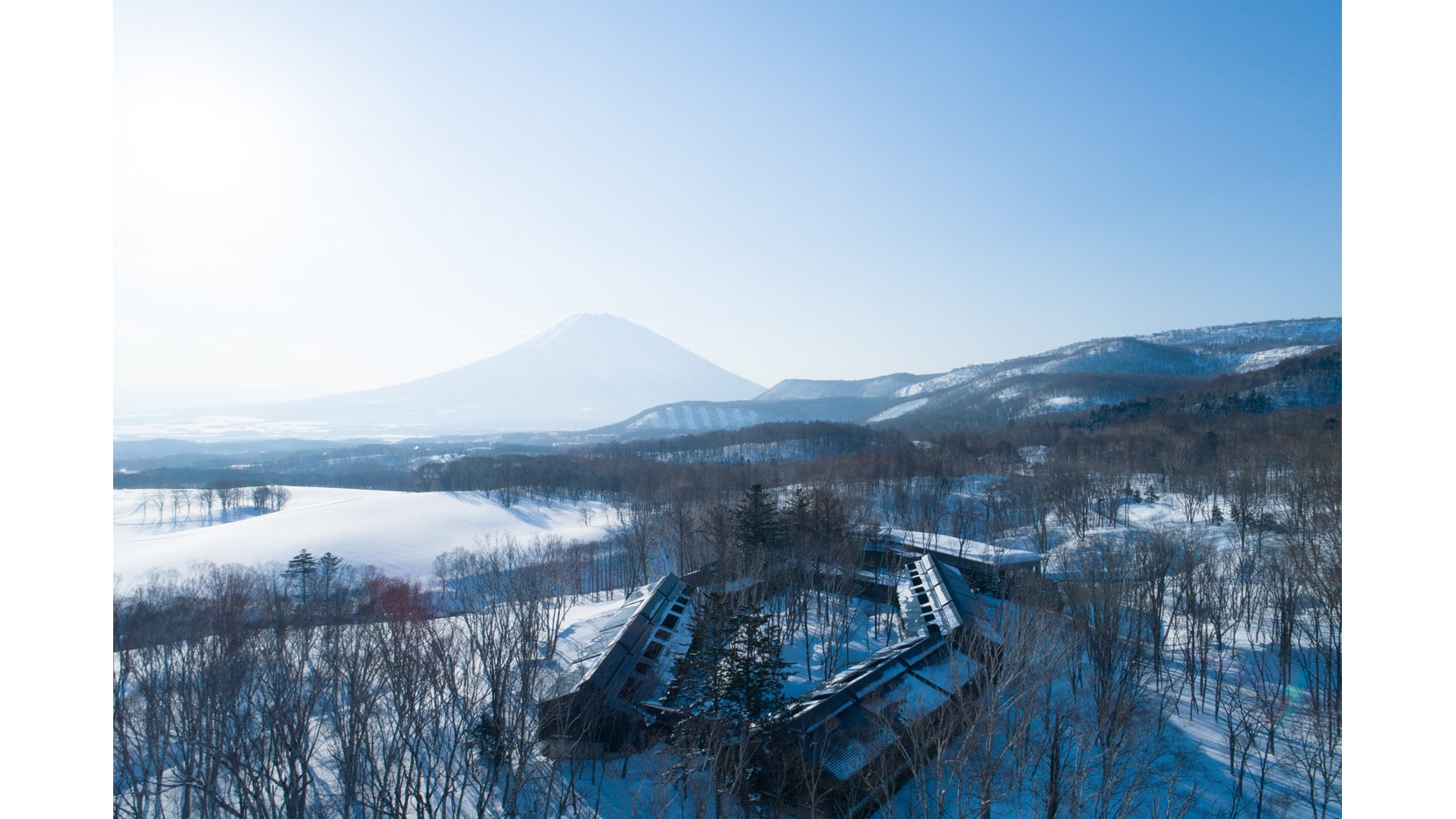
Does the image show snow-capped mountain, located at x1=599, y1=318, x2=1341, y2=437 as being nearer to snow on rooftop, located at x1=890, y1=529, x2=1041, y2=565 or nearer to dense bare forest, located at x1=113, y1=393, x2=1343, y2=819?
dense bare forest, located at x1=113, y1=393, x2=1343, y2=819

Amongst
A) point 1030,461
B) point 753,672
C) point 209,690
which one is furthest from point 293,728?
point 1030,461

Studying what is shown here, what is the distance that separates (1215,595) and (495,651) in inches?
1032

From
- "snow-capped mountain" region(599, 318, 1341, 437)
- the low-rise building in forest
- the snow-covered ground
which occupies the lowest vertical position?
the snow-covered ground

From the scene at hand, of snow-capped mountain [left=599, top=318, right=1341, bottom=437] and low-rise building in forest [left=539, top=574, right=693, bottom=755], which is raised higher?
snow-capped mountain [left=599, top=318, right=1341, bottom=437]

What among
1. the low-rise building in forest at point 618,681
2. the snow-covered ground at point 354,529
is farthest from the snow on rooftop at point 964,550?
the snow-covered ground at point 354,529

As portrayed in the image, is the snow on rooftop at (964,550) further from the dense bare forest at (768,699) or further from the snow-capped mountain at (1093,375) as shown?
the snow-capped mountain at (1093,375)

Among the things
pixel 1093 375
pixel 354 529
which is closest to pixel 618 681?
pixel 354 529

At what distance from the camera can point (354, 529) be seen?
4769 cm

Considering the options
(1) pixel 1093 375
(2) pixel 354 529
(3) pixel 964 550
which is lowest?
(2) pixel 354 529

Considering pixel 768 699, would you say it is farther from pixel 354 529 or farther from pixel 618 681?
pixel 354 529

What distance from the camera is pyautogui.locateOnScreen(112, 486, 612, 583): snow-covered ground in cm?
4091

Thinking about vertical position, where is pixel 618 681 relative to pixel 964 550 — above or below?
below

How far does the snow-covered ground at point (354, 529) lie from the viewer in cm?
4091

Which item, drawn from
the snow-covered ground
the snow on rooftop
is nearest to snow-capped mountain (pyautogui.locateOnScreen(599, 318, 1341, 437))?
the snow-covered ground
